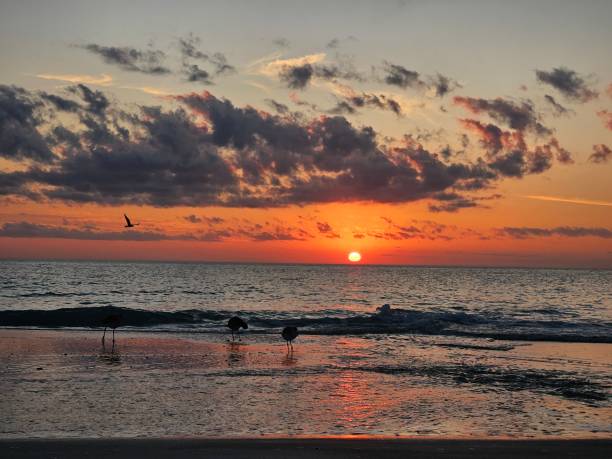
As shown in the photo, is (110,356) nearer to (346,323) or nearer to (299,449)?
(299,449)

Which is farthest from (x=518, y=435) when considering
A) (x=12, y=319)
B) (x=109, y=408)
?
(x=12, y=319)

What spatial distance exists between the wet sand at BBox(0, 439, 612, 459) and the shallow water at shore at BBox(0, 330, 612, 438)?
65cm

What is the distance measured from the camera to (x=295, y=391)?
594 inches

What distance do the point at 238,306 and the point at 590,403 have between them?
3954cm

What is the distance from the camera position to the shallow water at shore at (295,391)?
11.8 metres

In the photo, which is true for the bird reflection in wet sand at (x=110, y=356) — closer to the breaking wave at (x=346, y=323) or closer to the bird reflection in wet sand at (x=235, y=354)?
the bird reflection in wet sand at (x=235, y=354)

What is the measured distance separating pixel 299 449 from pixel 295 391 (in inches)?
196

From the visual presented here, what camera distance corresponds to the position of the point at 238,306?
2050 inches

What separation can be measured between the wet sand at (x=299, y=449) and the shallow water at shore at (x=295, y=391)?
65 centimetres

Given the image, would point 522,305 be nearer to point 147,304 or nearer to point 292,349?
point 147,304

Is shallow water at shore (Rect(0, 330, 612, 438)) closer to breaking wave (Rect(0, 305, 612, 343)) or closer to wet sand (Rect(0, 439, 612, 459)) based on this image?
wet sand (Rect(0, 439, 612, 459))

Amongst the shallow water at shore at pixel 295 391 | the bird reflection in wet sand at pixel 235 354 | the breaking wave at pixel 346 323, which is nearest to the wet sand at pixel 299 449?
the shallow water at shore at pixel 295 391

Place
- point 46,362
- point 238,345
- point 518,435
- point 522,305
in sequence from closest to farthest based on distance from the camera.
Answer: point 518,435 < point 46,362 < point 238,345 < point 522,305

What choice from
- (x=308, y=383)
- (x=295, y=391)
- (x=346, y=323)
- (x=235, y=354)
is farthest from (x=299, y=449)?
(x=346, y=323)
